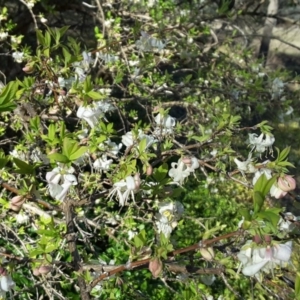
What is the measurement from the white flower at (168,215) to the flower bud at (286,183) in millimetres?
324

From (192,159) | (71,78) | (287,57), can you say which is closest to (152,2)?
(71,78)

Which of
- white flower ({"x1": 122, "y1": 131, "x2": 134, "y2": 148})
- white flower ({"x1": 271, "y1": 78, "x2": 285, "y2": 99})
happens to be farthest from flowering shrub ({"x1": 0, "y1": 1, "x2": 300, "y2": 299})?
white flower ({"x1": 271, "y1": 78, "x2": 285, "y2": 99})

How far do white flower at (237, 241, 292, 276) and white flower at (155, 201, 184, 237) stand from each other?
15.5 inches

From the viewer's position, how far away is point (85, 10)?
407 centimetres

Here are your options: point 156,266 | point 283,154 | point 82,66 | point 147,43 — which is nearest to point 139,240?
point 156,266

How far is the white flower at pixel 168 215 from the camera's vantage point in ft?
4.60

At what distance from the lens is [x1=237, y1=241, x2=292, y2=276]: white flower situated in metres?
0.99

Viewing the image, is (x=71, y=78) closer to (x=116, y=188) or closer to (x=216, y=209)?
(x=116, y=188)

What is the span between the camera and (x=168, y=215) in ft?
4.61

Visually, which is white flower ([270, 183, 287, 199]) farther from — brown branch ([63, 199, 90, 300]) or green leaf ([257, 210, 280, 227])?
brown branch ([63, 199, 90, 300])

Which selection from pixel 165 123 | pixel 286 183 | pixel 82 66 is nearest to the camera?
pixel 286 183

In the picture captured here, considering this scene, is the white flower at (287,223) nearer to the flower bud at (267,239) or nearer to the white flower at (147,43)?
the flower bud at (267,239)

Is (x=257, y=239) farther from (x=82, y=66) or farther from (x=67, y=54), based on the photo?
(x=82, y=66)

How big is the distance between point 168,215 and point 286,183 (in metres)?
0.36
